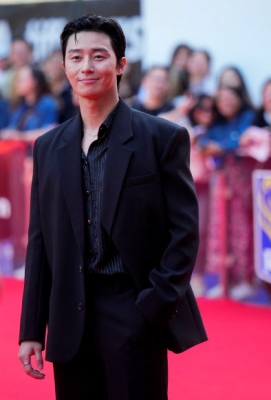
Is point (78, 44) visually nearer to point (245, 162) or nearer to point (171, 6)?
point (245, 162)

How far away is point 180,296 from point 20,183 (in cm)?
530

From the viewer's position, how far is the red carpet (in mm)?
4070

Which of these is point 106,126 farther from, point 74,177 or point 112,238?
point 112,238

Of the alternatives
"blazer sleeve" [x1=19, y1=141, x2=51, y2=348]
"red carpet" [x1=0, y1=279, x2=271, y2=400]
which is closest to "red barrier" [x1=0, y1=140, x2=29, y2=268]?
"red carpet" [x1=0, y1=279, x2=271, y2=400]

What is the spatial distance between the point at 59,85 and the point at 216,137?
1.76 meters

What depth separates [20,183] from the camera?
24.1ft

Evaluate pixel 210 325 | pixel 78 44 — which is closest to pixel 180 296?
pixel 78 44

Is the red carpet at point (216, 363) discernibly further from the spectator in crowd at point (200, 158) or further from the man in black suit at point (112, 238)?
the man in black suit at point (112, 238)

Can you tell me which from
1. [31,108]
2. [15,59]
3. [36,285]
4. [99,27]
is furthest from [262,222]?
[99,27]

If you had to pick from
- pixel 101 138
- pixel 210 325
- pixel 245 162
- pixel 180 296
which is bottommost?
pixel 210 325

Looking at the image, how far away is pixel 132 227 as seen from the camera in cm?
222

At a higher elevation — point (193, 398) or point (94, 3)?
point (94, 3)

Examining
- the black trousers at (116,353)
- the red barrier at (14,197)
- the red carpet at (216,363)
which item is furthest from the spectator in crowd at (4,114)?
the black trousers at (116,353)

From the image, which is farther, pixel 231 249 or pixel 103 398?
pixel 231 249
